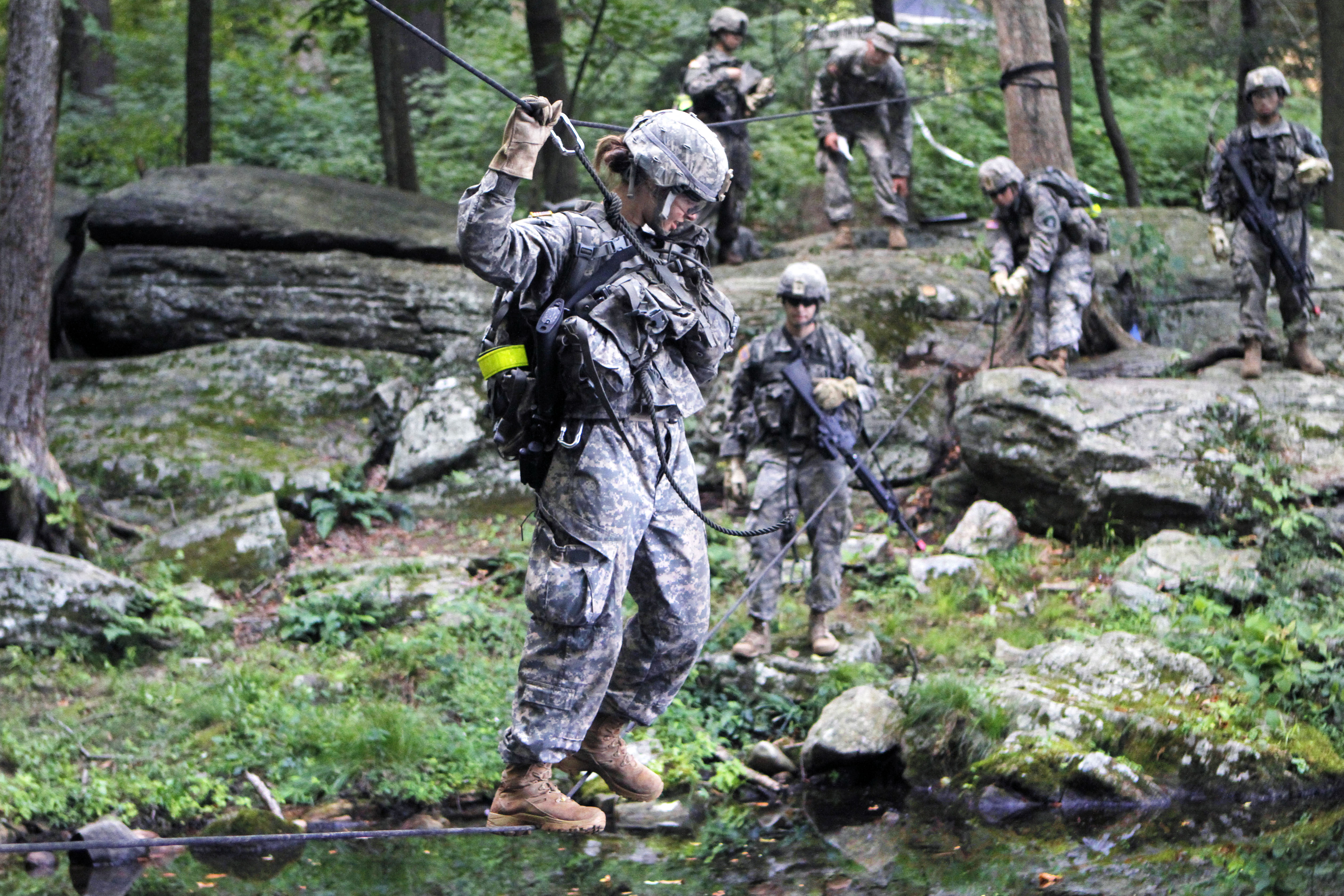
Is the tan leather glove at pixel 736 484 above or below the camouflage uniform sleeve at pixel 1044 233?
below

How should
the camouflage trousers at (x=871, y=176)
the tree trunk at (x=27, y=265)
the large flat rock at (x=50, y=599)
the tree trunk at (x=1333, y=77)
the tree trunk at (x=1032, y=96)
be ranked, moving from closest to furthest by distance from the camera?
the large flat rock at (x=50, y=599) → the tree trunk at (x=27, y=265) → the tree trunk at (x=1032, y=96) → the tree trunk at (x=1333, y=77) → the camouflage trousers at (x=871, y=176)

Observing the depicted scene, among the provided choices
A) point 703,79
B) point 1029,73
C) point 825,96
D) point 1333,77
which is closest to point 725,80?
point 703,79

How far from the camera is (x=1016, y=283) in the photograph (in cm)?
948

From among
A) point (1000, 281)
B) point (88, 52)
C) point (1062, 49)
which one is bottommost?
point (1000, 281)

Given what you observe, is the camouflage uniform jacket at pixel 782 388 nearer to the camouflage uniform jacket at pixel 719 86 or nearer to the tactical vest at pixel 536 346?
the tactical vest at pixel 536 346

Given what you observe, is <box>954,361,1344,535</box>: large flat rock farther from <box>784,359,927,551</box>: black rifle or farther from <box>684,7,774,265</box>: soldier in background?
<box>684,7,774,265</box>: soldier in background

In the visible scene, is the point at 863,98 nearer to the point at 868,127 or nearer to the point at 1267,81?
the point at 868,127

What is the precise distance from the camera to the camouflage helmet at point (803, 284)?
304 inches

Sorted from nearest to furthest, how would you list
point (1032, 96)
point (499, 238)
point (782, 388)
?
point (499, 238) < point (782, 388) < point (1032, 96)

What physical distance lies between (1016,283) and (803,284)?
8.46 feet

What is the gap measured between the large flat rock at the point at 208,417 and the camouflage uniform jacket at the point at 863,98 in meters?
5.00

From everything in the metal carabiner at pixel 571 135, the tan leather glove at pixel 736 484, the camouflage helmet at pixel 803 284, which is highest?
the metal carabiner at pixel 571 135

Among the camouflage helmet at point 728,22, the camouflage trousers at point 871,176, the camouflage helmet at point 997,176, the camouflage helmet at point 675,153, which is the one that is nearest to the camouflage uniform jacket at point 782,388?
the camouflage helmet at point 997,176

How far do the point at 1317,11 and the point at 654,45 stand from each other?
7.18 m
